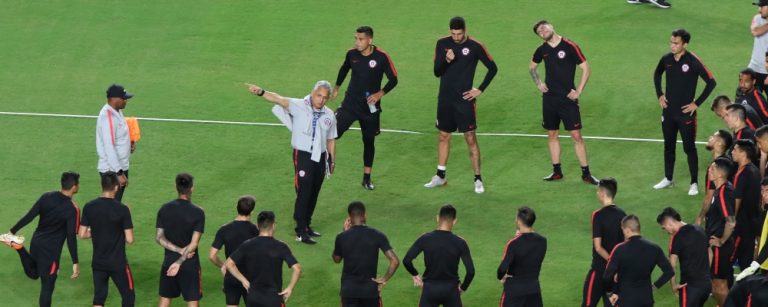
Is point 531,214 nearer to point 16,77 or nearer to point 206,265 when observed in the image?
point 206,265

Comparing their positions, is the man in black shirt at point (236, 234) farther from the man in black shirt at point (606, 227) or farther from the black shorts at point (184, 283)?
the man in black shirt at point (606, 227)

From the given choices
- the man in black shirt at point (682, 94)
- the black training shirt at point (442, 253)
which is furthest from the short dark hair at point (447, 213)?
the man in black shirt at point (682, 94)

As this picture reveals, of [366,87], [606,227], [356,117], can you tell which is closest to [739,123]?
[606,227]

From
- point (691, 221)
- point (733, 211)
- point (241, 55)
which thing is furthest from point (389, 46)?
point (733, 211)

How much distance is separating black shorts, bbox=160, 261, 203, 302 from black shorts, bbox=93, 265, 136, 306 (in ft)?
1.15

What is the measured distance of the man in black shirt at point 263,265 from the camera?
1421 cm

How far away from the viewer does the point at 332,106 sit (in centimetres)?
2364

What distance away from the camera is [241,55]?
2616 cm

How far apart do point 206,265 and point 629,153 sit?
7250 millimetres

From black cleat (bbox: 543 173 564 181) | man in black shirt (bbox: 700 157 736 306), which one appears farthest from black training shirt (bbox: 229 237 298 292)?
black cleat (bbox: 543 173 564 181)

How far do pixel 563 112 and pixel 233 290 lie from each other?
6.65m

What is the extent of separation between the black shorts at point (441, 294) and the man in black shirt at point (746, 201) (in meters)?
Result: 3.44

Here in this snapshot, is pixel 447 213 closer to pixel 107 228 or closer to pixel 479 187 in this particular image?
pixel 107 228

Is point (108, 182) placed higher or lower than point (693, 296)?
higher
